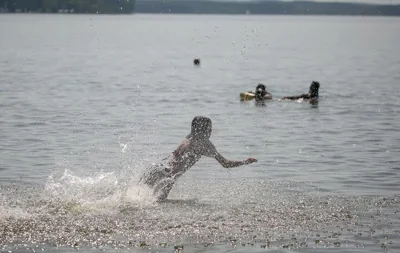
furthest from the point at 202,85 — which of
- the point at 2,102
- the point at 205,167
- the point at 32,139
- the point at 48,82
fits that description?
the point at 205,167

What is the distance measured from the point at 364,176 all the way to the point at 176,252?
7.35 meters

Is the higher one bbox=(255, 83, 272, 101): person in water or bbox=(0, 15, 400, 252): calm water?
bbox=(0, 15, 400, 252): calm water

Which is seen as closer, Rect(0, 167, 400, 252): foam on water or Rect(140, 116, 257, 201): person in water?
Rect(0, 167, 400, 252): foam on water

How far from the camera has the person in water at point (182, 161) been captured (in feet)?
49.1

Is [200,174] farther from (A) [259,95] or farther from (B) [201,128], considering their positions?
(A) [259,95]

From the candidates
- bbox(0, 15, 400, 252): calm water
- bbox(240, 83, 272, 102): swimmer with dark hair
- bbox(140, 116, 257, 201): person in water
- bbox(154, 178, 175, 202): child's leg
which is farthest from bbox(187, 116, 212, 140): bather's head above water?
bbox(240, 83, 272, 102): swimmer with dark hair

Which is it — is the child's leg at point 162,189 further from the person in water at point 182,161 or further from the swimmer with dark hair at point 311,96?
the swimmer with dark hair at point 311,96

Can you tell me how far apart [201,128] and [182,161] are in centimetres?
Result: 64

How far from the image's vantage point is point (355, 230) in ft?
44.1

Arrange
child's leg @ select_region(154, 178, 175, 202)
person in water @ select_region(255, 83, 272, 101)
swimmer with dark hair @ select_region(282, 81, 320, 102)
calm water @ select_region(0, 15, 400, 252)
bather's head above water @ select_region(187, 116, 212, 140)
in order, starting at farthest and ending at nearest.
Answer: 1. swimmer with dark hair @ select_region(282, 81, 320, 102)
2. person in water @ select_region(255, 83, 272, 101)
3. child's leg @ select_region(154, 178, 175, 202)
4. bather's head above water @ select_region(187, 116, 212, 140)
5. calm water @ select_region(0, 15, 400, 252)

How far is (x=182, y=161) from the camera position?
15.1 metres

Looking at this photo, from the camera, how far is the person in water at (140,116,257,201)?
14953 mm

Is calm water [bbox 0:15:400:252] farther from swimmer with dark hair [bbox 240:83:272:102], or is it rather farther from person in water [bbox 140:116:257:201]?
swimmer with dark hair [bbox 240:83:272:102]

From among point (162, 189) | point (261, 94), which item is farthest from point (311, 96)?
point (162, 189)
